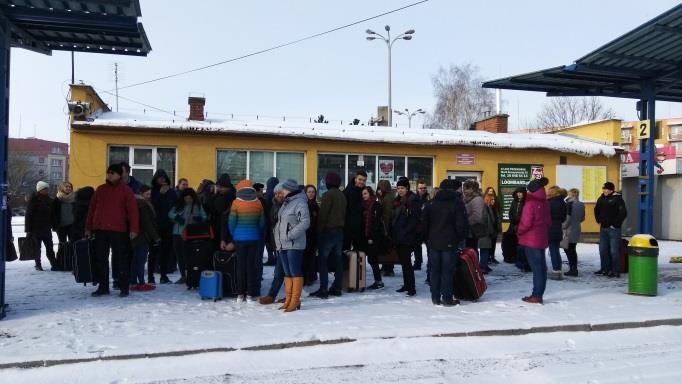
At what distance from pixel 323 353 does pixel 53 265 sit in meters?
7.39

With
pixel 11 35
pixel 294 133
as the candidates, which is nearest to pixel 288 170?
pixel 294 133

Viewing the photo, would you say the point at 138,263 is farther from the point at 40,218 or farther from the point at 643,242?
the point at 643,242

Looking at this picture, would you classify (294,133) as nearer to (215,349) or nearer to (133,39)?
(133,39)

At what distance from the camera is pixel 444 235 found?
25.9 ft

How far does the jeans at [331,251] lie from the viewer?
8.31m

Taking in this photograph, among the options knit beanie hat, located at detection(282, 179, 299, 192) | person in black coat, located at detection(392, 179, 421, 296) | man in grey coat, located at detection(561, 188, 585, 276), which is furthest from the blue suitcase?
man in grey coat, located at detection(561, 188, 585, 276)

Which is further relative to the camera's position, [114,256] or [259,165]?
[259,165]

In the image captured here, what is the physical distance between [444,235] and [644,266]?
3.65 metres

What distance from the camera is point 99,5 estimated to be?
695 cm

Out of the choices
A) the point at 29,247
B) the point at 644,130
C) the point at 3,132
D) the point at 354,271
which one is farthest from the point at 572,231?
the point at 29,247

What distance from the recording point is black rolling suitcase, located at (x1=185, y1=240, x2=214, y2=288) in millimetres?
8578

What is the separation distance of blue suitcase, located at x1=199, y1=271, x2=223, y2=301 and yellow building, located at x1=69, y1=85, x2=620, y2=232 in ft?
27.3

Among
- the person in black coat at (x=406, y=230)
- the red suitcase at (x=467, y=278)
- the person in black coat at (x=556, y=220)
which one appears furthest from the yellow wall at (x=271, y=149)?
the red suitcase at (x=467, y=278)

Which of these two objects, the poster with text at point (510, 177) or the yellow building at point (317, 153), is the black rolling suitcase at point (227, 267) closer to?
the yellow building at point (317, 153)
